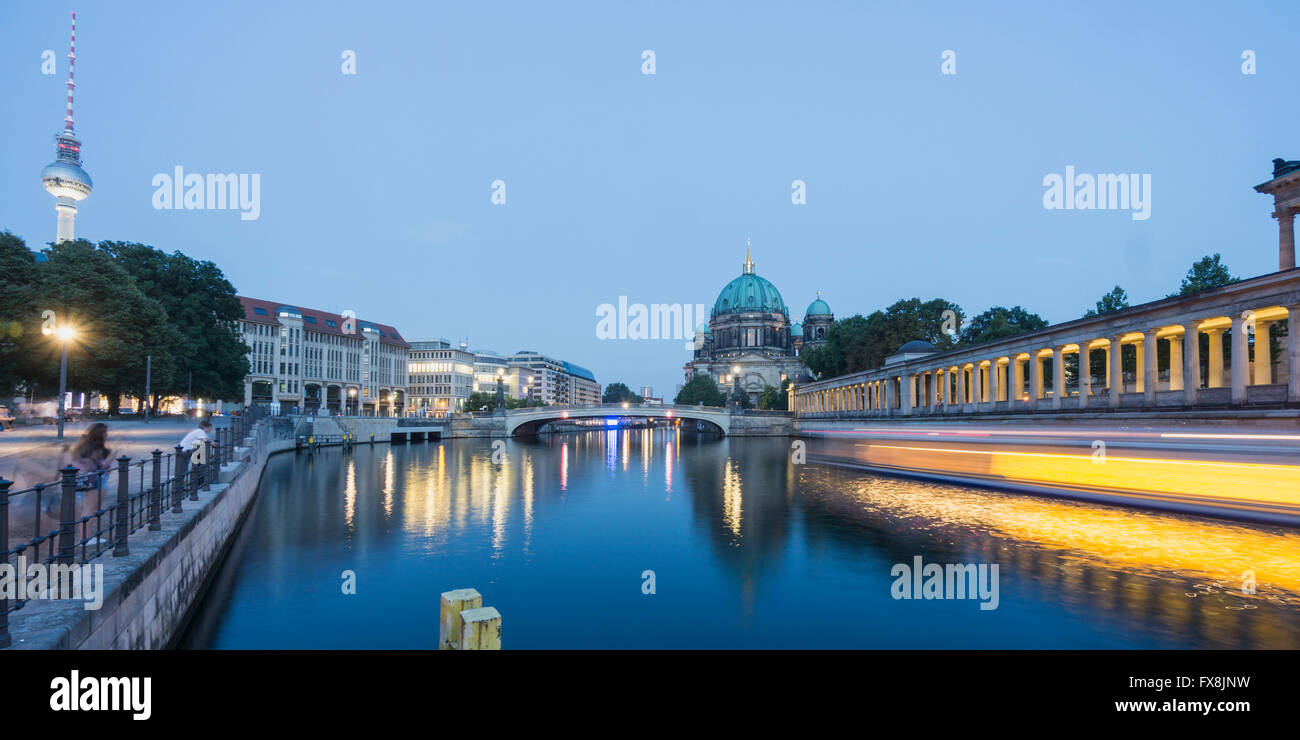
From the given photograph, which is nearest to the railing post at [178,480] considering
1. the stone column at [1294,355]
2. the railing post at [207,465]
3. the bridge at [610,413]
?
the railing post at [207,465]

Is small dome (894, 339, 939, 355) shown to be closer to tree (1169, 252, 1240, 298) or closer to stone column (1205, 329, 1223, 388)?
tree (1169, 252, 1240, 298)

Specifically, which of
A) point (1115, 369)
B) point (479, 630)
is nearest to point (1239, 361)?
point (1115, 369)

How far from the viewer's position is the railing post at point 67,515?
759 cm

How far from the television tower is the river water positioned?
98296 millimetres

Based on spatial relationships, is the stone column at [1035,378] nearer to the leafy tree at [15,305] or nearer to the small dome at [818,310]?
the leafy tree at [15,305]

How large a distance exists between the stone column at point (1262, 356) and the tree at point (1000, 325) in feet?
113

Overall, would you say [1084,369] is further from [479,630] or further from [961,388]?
[479,630]

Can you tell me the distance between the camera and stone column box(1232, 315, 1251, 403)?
26.5 meters

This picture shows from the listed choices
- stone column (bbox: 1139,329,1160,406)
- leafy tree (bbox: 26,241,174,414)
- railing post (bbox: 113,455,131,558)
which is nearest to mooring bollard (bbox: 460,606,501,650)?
railing post (bbox: 113,455,131,558)

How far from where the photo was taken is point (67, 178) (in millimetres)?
93000
